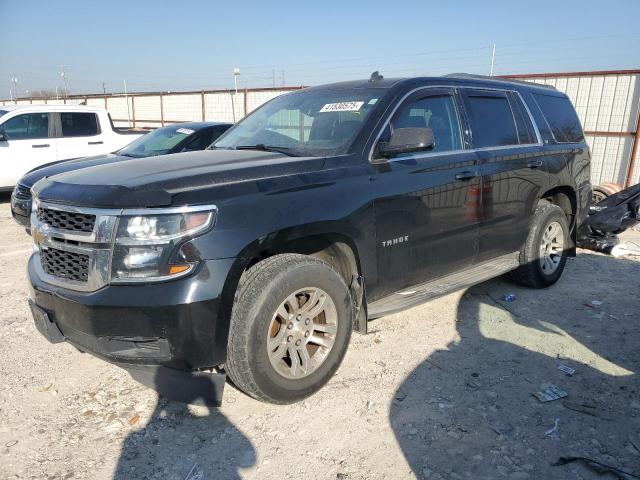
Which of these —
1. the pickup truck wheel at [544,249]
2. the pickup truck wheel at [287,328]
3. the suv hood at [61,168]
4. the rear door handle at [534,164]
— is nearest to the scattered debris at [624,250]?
the pickup truck wheel at [544,249]

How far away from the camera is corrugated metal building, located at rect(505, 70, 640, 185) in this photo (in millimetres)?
10477

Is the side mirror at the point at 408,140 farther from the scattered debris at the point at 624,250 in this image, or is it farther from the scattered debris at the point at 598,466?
the scattered debris at the point at 624,250

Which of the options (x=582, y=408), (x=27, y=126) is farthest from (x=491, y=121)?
(x=27, y=126)

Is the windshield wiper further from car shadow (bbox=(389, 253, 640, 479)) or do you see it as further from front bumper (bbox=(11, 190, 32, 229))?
front bumper (bbox=(11, 190, 32, 229))

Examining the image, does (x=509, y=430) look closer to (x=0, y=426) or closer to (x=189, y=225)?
(x=189, y=225)

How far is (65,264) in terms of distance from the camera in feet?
9.20

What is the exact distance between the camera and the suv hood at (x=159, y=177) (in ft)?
8.52

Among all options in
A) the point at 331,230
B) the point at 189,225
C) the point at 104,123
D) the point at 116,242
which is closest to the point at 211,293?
the point at 189,225

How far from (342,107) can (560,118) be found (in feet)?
Answer: 9.12

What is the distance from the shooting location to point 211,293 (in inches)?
103

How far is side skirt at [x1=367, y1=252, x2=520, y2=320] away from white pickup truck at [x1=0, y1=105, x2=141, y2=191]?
8.12 metres

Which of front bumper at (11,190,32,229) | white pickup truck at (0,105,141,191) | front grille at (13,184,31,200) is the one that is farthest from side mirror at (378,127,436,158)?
white pickup truck at (0,105,141,191)

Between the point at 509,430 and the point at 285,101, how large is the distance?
303cm

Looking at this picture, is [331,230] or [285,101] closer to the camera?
[331,230]
